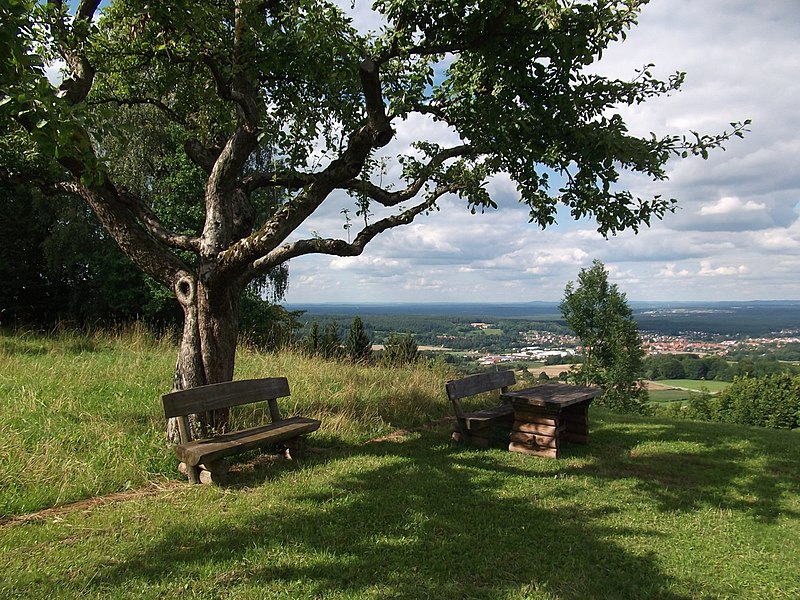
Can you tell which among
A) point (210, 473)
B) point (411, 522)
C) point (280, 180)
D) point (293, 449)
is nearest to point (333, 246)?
point (280, 180)

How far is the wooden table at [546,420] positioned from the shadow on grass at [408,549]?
1625mm

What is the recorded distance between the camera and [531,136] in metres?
5.83

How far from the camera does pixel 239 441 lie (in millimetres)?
5195

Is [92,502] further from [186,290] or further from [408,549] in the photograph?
[408,549]

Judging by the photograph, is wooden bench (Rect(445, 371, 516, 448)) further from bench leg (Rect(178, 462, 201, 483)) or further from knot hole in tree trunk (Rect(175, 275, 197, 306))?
knot hole in tree trunk (Rect(175, 275, 197, 306))

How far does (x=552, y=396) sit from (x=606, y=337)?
30.5 meters

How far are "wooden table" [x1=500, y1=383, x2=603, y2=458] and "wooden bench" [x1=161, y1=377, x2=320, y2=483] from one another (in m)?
2.65

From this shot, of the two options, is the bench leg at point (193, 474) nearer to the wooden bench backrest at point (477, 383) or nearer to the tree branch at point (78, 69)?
the wooden bench backrest at point (477, 383)

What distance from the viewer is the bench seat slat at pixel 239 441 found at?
189 inches

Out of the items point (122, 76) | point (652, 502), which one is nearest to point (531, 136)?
point (652, 502)

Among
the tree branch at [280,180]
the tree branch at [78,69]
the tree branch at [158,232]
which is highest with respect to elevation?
the tree branch at [78,69]

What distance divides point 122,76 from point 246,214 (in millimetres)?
3107

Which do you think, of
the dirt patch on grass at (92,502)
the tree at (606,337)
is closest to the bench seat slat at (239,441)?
the dirt patch on grass at (92,502)

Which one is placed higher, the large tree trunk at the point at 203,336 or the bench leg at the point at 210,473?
the large tree trunk at the point at 203,336
